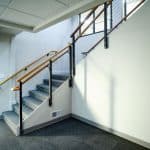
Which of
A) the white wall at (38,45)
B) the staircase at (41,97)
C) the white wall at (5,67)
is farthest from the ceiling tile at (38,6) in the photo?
the white wall at (38,45)

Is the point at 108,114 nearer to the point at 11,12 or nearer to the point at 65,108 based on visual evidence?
the point at 65,108

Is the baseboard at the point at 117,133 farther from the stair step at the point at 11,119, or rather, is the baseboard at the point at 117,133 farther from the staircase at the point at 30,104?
the stair step at the point at 11,119

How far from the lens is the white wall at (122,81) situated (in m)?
2.61

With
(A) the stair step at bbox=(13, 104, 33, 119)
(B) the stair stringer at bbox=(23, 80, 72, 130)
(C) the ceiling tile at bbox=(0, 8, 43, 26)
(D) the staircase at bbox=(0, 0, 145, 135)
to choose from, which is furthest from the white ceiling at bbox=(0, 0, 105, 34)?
(A) the stair step at bbox=(13, 104, 33, 119)

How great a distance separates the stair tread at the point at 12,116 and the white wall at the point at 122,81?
1.56m

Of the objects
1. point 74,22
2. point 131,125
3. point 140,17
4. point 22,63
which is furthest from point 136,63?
point 74,22

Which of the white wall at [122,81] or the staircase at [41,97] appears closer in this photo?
the white wall at [122,81]

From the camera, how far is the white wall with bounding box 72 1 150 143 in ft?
8.55

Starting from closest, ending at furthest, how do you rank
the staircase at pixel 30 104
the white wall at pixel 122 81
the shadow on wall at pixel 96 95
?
the white wall at pixel 122 81 → the shadow on wall at pixel 96 95 → the staircase at pixel 30 104

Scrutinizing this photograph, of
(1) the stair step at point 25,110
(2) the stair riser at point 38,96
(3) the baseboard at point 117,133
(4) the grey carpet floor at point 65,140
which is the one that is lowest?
(4) the grey carpet floor at point 65,140

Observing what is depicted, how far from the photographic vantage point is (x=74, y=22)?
5641mm

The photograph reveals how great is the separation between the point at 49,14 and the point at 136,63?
175 cm

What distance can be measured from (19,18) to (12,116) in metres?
2.28

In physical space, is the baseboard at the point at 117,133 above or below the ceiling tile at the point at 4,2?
below
